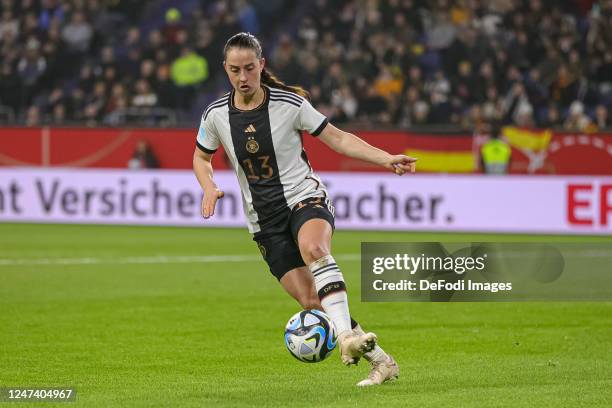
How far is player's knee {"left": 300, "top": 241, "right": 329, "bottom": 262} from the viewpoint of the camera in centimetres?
732

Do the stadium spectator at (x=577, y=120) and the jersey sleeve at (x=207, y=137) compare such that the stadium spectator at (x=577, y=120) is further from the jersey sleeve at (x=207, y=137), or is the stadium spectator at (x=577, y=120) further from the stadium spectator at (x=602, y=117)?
the jersey sleeve at (x=207, y=137)

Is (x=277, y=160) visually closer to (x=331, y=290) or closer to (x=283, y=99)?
(x=283, y=99)

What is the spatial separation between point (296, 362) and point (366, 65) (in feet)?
58.2

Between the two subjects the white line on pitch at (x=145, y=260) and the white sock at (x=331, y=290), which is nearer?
the white sock at (x=331, y=290)

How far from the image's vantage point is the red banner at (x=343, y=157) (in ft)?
77.2

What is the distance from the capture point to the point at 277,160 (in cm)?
766

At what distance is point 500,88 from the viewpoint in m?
25.2

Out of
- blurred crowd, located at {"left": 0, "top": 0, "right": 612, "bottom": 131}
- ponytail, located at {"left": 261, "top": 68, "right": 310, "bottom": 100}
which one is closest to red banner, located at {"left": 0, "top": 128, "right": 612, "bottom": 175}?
blurred crowd, located at {"left": 0, "top": 0, "right": 612, "bottom": 131}

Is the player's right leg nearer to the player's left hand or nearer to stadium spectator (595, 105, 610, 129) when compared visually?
the player's left hand

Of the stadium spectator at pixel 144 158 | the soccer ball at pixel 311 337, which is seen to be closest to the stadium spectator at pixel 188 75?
the stadium spectator at pixel 144 158

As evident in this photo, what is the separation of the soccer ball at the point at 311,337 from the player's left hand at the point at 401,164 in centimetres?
97

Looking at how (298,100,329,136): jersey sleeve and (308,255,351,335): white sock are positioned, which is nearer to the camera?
(308,255,351,335): white sock

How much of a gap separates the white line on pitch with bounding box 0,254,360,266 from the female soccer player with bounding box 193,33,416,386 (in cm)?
918

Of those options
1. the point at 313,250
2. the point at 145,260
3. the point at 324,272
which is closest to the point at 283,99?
the point at 313,250
